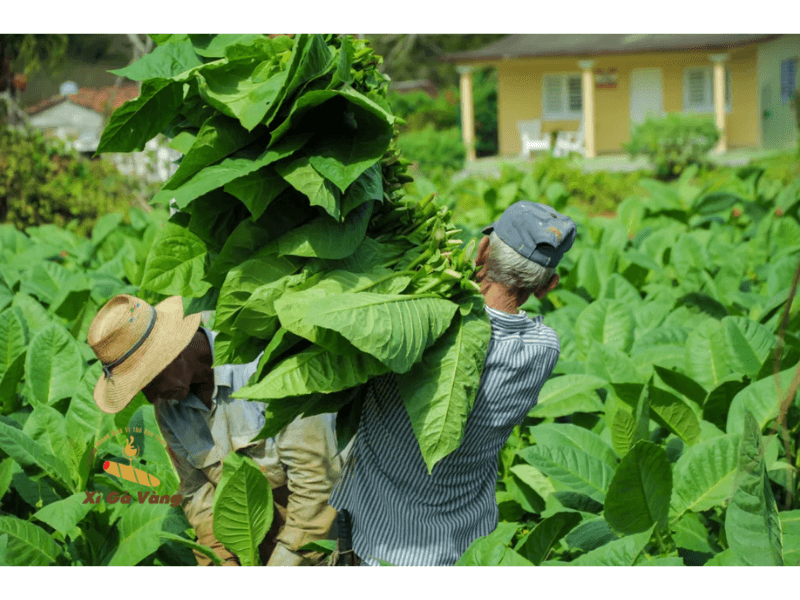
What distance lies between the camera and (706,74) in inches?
914

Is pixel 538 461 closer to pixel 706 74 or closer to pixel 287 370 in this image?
pixel 287 370

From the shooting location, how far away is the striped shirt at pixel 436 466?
1884 millimetres

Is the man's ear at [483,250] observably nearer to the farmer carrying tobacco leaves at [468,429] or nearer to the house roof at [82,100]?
the farmer carrying tobacco leaves at [468,429]

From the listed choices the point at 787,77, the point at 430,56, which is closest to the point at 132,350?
the point at 787,77

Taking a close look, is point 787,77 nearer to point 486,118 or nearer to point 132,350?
point 486,118

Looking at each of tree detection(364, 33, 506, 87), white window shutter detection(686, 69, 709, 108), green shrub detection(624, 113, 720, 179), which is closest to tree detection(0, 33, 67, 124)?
green shrub detection(624, 113, 720, 179)

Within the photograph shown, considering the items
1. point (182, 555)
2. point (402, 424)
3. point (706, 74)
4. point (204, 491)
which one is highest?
point (706, 74)

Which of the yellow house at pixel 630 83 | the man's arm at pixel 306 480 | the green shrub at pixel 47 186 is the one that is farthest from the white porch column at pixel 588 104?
the man's arm at pixel 306 480

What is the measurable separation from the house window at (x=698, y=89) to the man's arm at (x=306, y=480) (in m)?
23.2

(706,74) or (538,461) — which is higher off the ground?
(706,74)

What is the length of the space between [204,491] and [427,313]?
118 centimetres

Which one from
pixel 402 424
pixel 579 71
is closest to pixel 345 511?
pixel 402 424

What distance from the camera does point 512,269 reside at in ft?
6.18

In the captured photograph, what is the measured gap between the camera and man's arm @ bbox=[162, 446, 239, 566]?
8.02 ft
